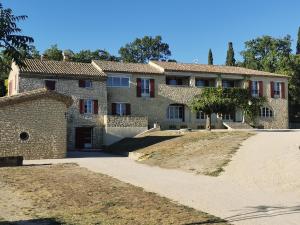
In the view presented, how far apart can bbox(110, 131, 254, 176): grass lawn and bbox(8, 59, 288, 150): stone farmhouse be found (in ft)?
14.2

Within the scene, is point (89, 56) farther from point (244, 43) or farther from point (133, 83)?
point (244, 43)

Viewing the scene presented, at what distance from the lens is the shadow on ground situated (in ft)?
107

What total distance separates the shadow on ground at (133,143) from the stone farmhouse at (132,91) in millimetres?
2234

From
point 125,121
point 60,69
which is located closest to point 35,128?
point 60,69

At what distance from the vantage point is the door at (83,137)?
1526 inches

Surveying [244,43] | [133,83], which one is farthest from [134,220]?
[244,43]

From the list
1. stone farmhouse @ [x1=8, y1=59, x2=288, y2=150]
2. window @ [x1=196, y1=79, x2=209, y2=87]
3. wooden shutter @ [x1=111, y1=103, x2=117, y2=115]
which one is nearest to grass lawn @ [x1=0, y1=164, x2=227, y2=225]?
stone farmhouse @ [x1=8, y1=59, x2=288, y2=150]

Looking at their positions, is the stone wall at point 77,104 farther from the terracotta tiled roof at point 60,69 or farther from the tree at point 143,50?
the tree at point 143,50

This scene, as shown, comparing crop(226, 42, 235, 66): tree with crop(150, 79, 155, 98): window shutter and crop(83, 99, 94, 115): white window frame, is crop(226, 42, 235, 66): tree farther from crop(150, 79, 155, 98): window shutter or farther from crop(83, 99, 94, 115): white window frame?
crop(83, 99, 94, 115): white window frame

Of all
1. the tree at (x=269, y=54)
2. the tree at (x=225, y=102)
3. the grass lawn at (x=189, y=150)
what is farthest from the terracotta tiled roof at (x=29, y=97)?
the tree at (x=269, y=54)

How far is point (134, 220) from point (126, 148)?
78.2 ft

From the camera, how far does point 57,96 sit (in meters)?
29.6

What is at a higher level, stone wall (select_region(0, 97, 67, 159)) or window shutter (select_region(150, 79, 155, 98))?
window shutter (select_region(150, 79, 155, 98))

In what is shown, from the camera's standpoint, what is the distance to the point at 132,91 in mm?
42375
